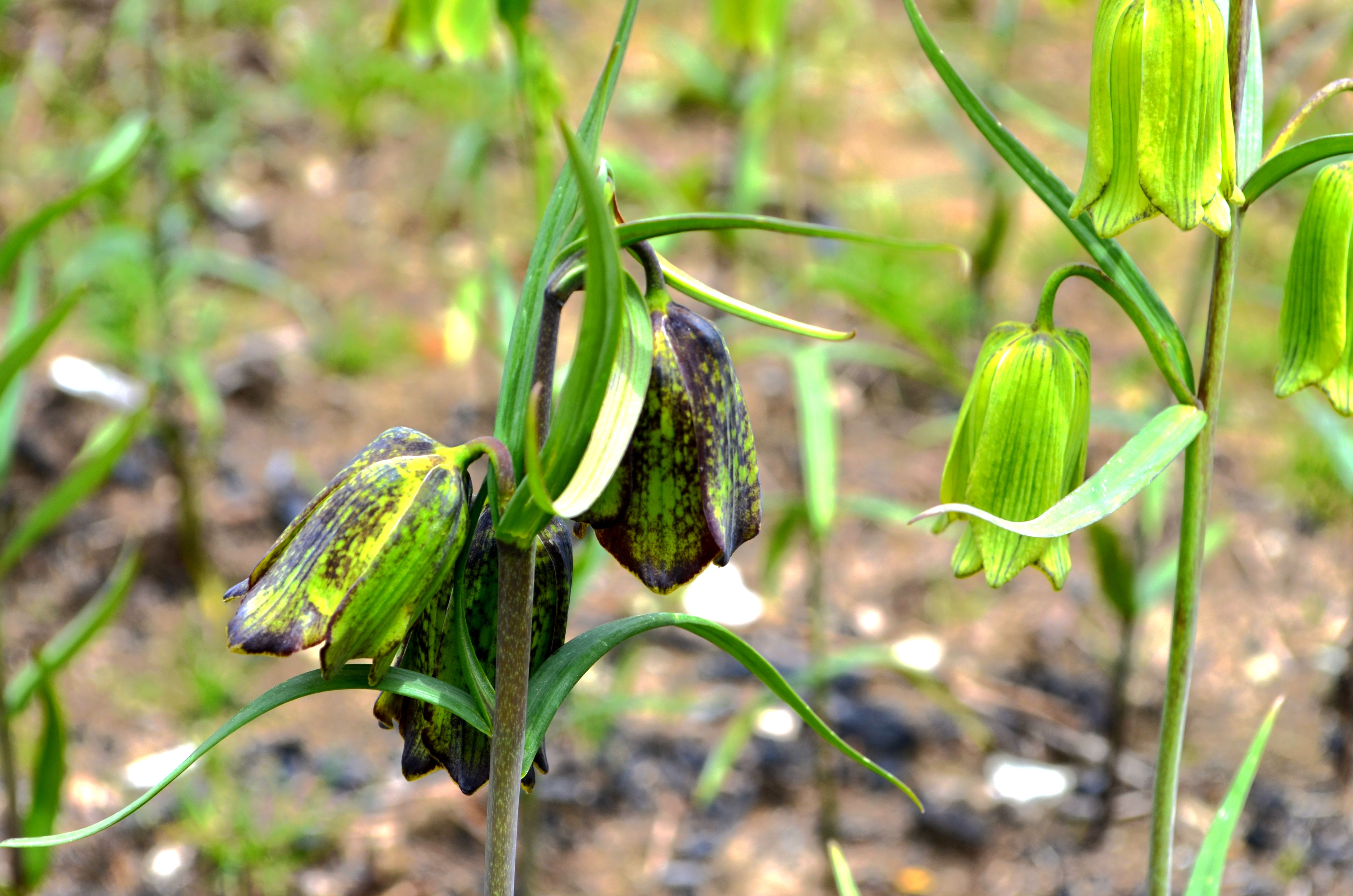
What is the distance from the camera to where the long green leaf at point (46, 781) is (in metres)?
1.17

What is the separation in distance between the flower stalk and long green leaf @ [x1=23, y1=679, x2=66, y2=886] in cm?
100

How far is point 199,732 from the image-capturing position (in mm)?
1734

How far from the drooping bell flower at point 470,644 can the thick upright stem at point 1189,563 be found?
1.23 ft

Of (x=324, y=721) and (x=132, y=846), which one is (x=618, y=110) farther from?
(x=132, y=846)

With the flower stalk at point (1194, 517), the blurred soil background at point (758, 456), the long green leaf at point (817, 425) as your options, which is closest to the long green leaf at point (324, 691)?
the flower stalk at point (1194, 517)

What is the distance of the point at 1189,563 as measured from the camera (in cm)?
73

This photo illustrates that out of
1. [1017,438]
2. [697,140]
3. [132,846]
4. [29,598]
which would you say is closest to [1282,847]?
[1017,438]

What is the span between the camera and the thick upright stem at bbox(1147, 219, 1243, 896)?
692 millimetres

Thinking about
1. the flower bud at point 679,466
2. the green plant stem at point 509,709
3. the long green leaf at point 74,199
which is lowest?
the green plant stem at point 509,709

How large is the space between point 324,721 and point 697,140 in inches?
80.9

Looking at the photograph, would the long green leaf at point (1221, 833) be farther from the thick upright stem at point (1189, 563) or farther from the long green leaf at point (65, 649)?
the long green leaf at point (65, 649)

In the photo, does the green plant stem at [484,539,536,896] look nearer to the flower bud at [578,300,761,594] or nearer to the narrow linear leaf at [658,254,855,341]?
the flower bud at [578,300,761,594]

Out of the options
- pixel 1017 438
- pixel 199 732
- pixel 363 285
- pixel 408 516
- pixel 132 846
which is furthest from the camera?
pixel 363 285

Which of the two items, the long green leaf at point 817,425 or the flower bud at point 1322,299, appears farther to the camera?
the long green leaf at point 817,425
